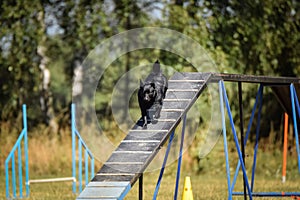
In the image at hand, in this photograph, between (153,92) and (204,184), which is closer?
(153,92)

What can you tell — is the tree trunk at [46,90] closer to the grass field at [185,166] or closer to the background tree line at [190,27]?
the background tree line at [190,27]

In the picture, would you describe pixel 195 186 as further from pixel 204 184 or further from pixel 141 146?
pixel 141 146

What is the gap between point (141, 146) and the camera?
22.9 feet

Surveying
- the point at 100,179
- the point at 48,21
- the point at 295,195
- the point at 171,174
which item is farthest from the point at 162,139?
the point at 48,21

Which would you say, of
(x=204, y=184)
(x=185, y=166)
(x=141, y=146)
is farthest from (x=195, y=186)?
(x=141, y=146)

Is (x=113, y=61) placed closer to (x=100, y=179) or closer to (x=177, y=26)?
(x=177, y=26)

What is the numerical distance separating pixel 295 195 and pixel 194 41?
680cm

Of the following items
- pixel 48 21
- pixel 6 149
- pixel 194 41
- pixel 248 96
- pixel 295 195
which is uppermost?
pixel 48 21

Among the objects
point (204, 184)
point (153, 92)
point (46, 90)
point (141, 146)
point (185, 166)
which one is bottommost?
point (141, 146)

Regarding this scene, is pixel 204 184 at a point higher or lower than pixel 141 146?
higher

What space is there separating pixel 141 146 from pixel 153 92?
1.86 ft

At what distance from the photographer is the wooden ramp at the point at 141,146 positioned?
21.3 ft

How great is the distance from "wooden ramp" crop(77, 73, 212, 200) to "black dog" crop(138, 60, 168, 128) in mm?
109

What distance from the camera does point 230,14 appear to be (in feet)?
51.0
